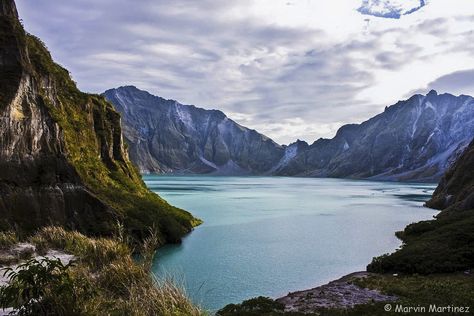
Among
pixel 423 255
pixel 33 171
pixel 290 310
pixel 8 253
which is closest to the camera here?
pixel 290 310

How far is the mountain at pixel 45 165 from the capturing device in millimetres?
34469

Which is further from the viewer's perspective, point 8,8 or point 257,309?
point 8,8

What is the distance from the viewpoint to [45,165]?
124ft

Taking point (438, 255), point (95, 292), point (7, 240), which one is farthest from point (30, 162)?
point (438, 255)

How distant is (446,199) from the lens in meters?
83.1

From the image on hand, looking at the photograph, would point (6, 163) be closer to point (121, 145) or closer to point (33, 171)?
point (33, 171)

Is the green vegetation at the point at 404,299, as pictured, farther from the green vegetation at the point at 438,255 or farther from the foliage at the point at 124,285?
the foliage at the point at 124,285

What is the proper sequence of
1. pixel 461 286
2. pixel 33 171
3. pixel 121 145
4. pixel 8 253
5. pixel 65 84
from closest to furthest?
pixel 461 286 → pixel 8 253 → pixel 33 171 → pixel 65 84 → pixel 121 145

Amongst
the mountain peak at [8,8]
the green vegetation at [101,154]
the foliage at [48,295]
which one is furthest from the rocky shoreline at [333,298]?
the mountain peak at [8,8]

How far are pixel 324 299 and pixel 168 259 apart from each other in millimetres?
19249

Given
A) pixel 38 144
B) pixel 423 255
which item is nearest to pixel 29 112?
pixel 38 144

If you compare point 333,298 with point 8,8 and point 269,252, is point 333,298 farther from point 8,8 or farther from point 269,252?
point 8,8

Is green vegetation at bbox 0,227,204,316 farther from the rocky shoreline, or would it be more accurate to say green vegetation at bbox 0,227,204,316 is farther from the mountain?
the mountain

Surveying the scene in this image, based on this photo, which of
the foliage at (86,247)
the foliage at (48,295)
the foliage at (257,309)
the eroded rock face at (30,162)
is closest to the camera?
the foliage at (48,295)
